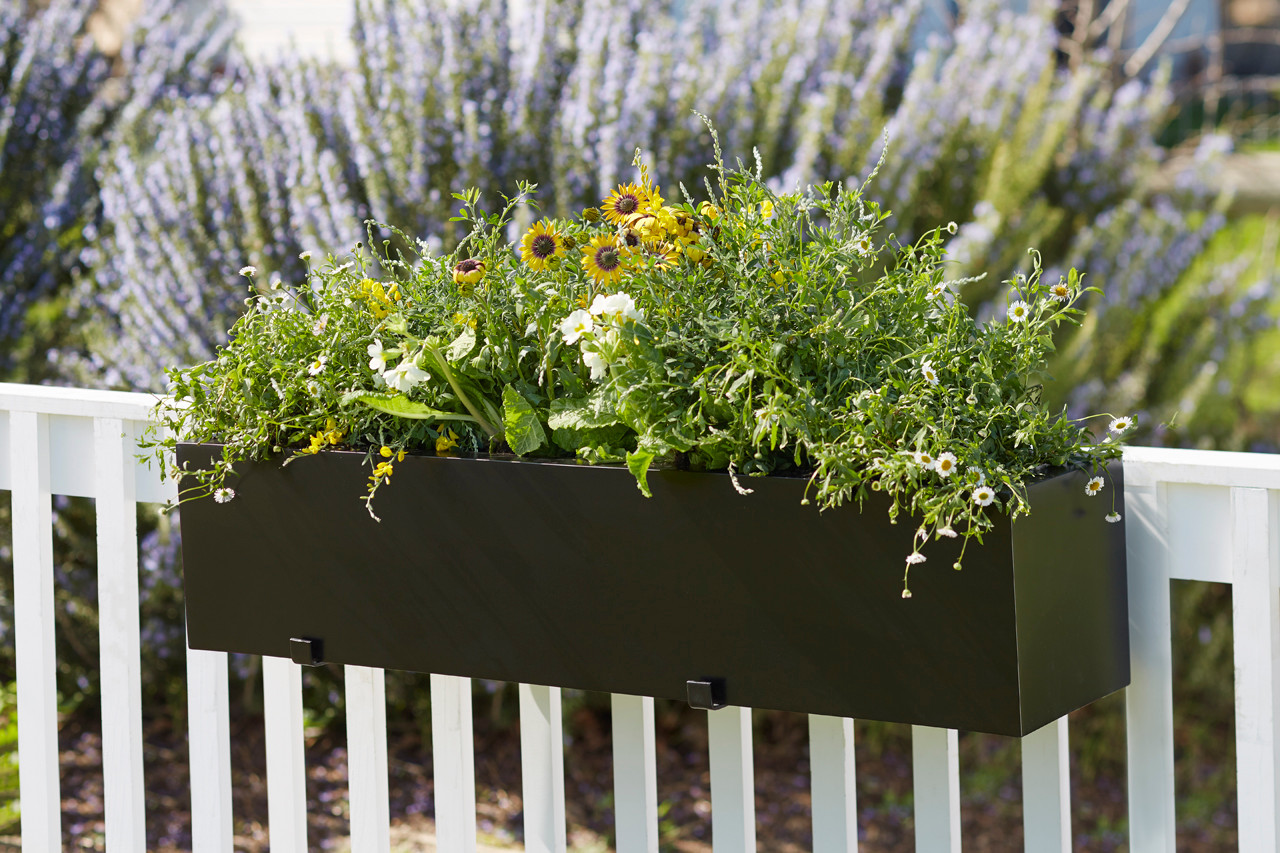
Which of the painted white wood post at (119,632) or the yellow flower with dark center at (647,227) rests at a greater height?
the yellow flower with dark center at (647,227)

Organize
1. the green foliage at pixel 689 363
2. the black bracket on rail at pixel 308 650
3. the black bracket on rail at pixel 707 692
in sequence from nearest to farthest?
the green foliage at pixel 689 363, the black bracket on rail at pixel 707 692, the black bracket on rail at pixel 308 650

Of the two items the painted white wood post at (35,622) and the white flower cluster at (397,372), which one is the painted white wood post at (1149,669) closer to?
the white flower cluster at (397,372)

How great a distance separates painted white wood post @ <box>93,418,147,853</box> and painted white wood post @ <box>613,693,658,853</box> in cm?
64

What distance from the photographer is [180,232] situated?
3.16m

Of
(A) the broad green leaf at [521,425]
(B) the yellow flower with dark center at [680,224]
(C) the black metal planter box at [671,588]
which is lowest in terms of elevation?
(C) the black metal planter box at [671,588]

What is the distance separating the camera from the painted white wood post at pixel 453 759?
4.93ft

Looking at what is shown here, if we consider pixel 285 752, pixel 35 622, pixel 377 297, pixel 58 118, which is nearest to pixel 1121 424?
pixel 377 297

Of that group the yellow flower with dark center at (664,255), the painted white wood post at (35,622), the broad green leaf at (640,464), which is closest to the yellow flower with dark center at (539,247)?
the yellow flower with dark center at (664,255)

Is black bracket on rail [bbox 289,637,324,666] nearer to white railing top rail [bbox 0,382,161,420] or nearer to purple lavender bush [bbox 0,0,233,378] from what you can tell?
white railing top rail [bbox 0,382,161,420]

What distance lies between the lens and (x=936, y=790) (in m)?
1.34

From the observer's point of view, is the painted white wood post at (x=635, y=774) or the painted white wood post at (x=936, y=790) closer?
the painted white wood post at (x=936, y=790)

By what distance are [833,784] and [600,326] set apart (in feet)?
1.77

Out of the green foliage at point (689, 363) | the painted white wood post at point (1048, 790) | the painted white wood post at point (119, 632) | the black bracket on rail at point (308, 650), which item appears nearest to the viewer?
the green foliage at point (689, 363)

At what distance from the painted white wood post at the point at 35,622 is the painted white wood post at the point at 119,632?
79 mm
